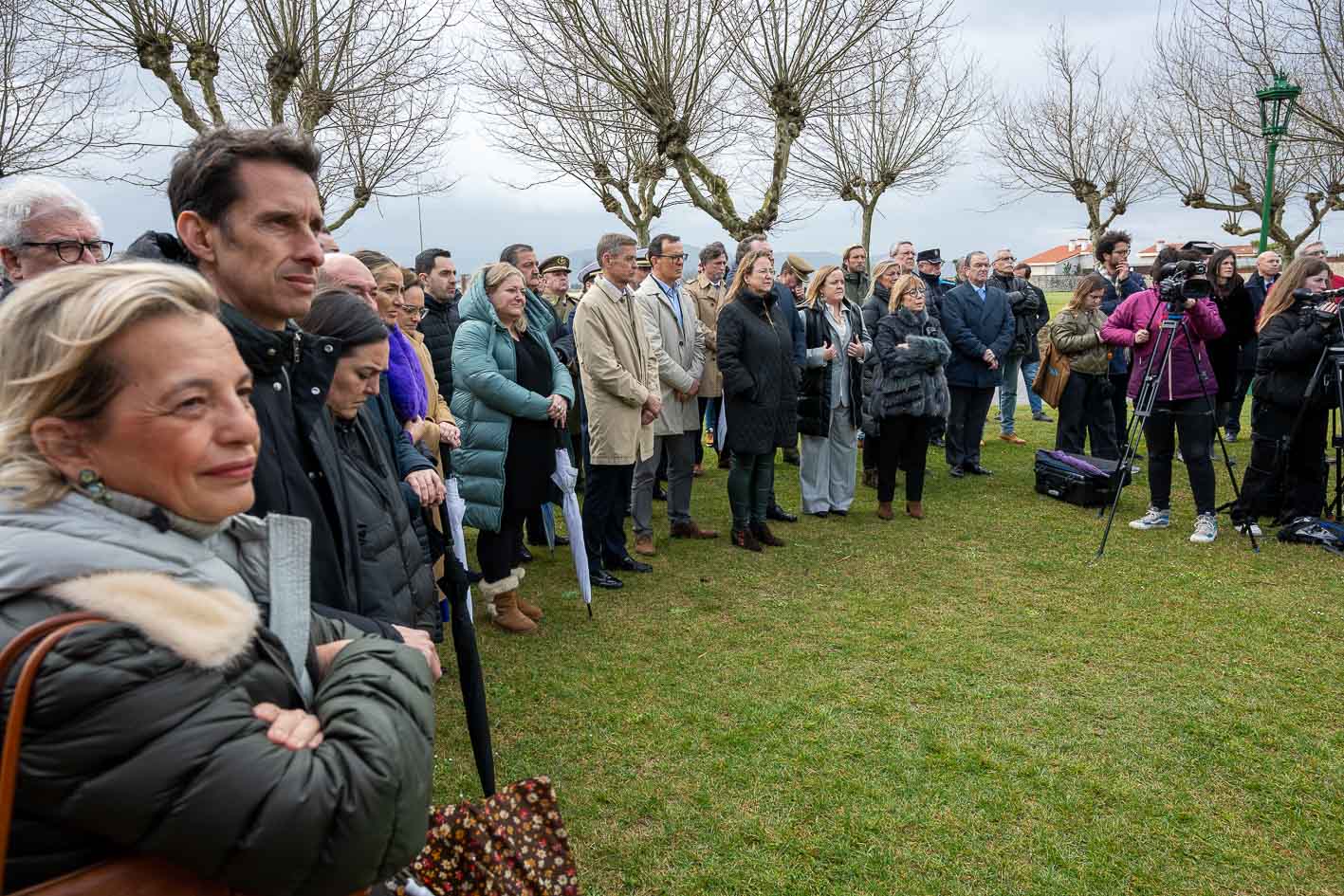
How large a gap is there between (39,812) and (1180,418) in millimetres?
7348

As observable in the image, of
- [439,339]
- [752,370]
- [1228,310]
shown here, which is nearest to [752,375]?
[752,370]

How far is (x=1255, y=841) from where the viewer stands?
10.2 ft

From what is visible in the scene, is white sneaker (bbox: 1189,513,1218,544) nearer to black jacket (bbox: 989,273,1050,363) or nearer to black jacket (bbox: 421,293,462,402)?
black jacket (bbox: 989,273,1050,363)

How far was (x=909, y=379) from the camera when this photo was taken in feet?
23.7

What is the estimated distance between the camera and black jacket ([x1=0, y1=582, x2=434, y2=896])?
985 millimetres

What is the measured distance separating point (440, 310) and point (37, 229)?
3.98 m

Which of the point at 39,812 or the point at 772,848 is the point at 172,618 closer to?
the point at 39,812

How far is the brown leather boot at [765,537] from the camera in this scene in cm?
691

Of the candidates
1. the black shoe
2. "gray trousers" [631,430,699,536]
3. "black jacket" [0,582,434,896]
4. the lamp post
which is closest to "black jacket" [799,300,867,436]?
"gray trousers" [631,430,699,536]

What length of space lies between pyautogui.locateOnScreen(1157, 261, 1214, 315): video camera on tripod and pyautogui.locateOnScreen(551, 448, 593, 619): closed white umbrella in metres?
4.52

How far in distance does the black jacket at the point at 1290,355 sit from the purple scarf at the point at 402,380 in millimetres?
6190

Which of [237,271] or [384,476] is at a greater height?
[237,271]

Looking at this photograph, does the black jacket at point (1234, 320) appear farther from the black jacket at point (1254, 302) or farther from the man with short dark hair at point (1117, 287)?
the black jacket at point (1254, 302)

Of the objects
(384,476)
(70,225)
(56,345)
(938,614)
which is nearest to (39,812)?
(56,345)
